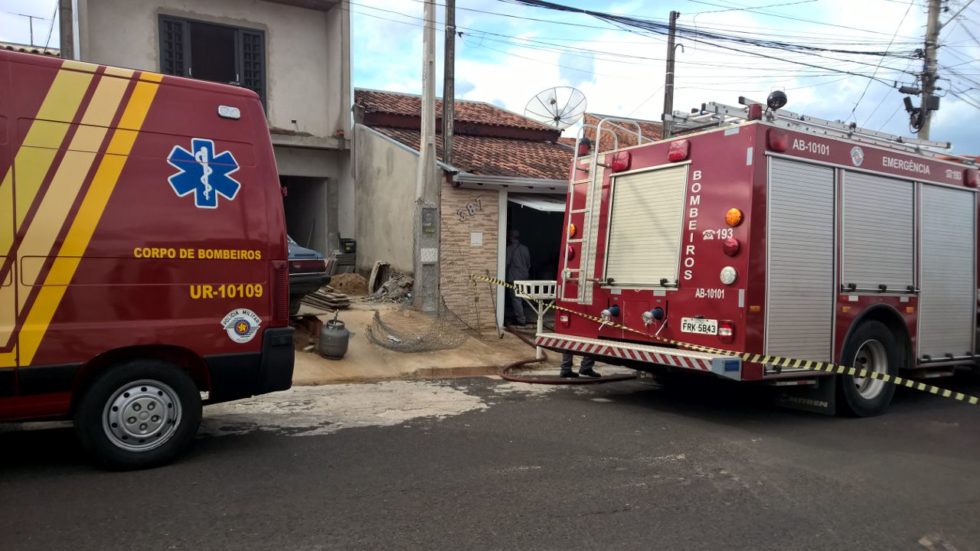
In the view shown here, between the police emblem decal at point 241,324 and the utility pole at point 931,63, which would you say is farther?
the utility pole at point 931,63

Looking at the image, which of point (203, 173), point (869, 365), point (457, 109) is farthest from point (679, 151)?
point (457, 109)

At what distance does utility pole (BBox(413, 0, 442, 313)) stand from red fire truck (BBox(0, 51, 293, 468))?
6267mm

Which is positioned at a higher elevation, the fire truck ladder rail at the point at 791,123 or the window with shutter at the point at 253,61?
the window with shutter at the point at 253,61

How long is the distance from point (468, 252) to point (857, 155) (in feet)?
22.5

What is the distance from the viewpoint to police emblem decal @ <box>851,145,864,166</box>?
702cm

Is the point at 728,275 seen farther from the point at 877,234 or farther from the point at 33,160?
the point at 33,160

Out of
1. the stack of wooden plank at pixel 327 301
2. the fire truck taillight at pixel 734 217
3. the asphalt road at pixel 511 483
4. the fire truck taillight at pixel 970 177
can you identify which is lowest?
the asphalt road at pixel 511 483

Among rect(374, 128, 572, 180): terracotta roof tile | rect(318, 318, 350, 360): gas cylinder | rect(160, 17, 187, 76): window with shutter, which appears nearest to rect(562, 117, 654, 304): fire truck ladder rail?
rect(318, 318, 350, 360): gas cylinder

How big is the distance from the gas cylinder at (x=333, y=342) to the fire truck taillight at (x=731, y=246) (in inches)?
204

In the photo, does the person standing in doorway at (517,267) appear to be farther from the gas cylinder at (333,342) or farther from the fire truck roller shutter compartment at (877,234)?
the fire truck roller shutter compartment at (877,234)

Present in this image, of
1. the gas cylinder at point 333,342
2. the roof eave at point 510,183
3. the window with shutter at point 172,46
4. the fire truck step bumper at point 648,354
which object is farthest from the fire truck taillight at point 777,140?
the window with shutter at point 172,46

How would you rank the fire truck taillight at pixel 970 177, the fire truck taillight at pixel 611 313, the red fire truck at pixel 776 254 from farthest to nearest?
1. the fire truck taillight at pixel 970 177
2. the fire truck taillight at pixel 611 313
3. the red fire truck at pixel 776 254

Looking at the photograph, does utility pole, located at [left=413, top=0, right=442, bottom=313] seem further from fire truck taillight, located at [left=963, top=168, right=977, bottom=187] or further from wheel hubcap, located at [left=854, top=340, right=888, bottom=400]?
fire truck taillight, located at [left=963, top=168, right=977, bottom=187]

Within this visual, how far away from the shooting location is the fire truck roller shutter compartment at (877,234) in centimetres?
700
